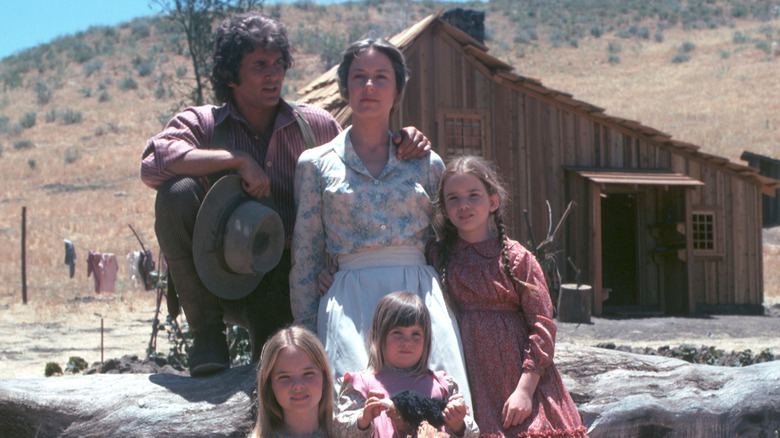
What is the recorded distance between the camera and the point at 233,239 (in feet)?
11.5

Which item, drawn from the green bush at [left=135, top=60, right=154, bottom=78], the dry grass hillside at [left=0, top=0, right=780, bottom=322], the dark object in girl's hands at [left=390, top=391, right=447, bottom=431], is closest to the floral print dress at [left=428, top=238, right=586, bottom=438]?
the dark object in girl's hands at [left=390, top=391, right=447, bottom=431]

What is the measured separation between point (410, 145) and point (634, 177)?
1101cm

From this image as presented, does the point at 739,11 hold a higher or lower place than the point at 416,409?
higher

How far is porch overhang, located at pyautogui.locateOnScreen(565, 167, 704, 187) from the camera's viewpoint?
13.4 metres

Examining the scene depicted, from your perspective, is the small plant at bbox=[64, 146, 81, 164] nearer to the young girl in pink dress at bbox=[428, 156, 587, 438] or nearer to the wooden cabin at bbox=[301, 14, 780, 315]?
the wooden cabin at bbox=[301, 14, 780, 315]

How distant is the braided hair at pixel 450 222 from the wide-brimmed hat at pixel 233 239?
2.37 feet

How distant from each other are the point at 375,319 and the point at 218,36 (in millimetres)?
1646

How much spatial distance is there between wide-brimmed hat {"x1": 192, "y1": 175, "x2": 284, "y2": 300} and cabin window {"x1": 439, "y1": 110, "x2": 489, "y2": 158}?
8662 millimetres

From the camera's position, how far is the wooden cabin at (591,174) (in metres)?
12.3

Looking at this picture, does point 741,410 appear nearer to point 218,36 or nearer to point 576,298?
point 218,36

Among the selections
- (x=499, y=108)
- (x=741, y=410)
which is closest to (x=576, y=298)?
(x=499, y=108)

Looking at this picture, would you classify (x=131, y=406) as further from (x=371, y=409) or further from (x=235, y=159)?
(x=371, y=409)

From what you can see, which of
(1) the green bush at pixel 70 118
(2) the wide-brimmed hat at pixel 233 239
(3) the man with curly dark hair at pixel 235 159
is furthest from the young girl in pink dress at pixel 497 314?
(1) the green bush at pixel 70 118

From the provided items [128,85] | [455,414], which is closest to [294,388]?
[455,414]
